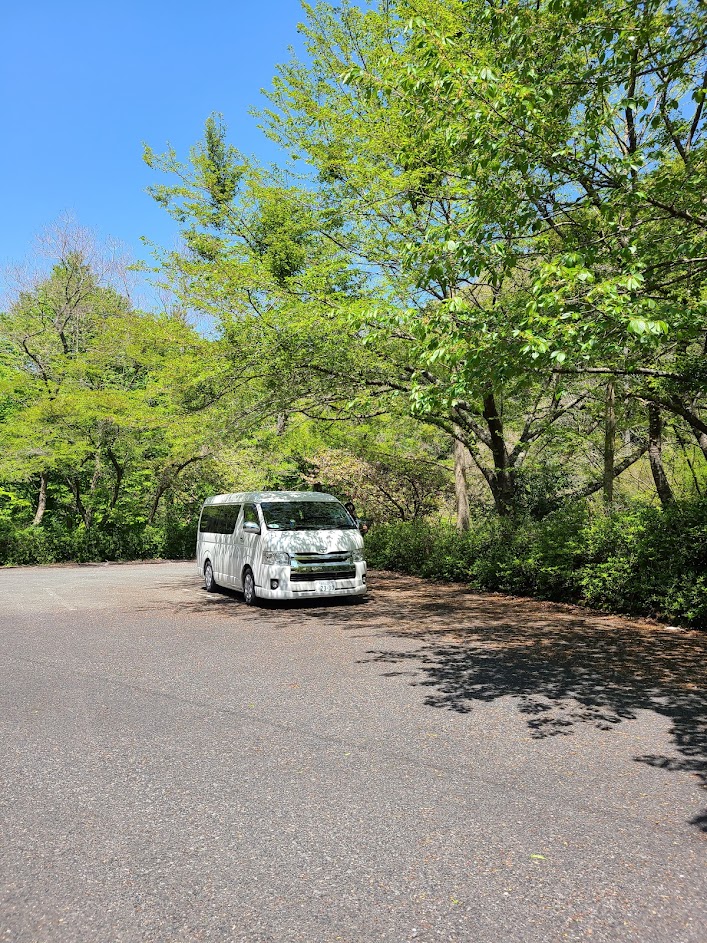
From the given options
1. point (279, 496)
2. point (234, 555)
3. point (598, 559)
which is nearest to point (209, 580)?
point (234, 555)

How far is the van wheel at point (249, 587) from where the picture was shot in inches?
489

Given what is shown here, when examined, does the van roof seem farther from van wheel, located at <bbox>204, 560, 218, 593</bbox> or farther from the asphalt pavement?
the asphalt pavement

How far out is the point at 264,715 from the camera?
5484 mm

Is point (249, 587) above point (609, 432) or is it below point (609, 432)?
below

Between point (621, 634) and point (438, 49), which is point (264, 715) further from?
point (438, 49)

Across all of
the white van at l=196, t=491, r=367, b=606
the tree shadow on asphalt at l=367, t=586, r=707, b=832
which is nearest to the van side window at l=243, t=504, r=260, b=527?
the white van at l=196, t=491, r=367, b=606

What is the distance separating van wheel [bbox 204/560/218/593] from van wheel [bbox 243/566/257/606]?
249 centimetres

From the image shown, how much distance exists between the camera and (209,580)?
15188mm

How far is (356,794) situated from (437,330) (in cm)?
417

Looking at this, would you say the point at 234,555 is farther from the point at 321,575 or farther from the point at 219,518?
the point at 321,575

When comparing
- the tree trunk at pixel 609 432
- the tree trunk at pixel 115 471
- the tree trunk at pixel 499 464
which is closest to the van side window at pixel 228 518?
the tree trunk at pixel 499 464

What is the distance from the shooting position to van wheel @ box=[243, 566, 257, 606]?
12422mm

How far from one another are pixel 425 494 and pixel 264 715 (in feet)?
50.1

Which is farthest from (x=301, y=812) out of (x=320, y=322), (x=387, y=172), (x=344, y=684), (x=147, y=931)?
(x=387, y=172)
